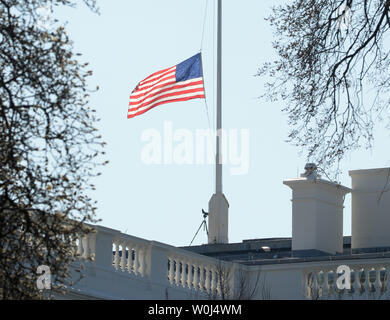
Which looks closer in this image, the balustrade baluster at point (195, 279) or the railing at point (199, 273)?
the railing at point (199, 273)

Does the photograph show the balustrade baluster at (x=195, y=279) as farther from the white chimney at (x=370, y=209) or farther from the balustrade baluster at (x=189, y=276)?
the white chimney at (x=370, y=209)

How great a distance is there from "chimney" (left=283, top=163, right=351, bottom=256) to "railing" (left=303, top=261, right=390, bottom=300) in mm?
5736

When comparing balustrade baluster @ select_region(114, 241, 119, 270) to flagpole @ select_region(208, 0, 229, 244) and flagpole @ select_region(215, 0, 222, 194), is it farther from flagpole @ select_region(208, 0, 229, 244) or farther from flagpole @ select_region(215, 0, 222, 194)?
flagpole @ select_region(215, 0, 222, 194)

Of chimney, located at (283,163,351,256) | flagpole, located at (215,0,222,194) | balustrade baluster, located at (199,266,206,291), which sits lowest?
balustrade baluster, located at (199,266,206,291)

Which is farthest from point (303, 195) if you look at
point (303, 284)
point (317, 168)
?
point (317, 168)

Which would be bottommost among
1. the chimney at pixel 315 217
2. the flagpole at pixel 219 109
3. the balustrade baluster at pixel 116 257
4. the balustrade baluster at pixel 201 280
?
the balustrade baluster at pixel 201 280

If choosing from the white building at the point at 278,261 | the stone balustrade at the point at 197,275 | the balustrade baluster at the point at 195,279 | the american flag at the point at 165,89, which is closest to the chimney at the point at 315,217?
the white building at the point at 278,261

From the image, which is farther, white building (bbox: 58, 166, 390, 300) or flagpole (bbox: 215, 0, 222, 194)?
flagpole (bbox: 215, 0, 222, 194)

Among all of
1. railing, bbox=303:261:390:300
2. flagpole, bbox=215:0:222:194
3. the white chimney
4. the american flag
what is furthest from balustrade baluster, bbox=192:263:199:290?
flagpole, bbox=215:0:222:194

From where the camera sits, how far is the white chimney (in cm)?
3334

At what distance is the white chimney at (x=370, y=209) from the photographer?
33344 millimetres

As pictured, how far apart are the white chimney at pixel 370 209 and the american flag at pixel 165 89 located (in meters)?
4.94

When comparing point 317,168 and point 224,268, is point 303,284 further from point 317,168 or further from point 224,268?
point 317,168

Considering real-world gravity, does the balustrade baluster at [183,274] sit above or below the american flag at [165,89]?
below
